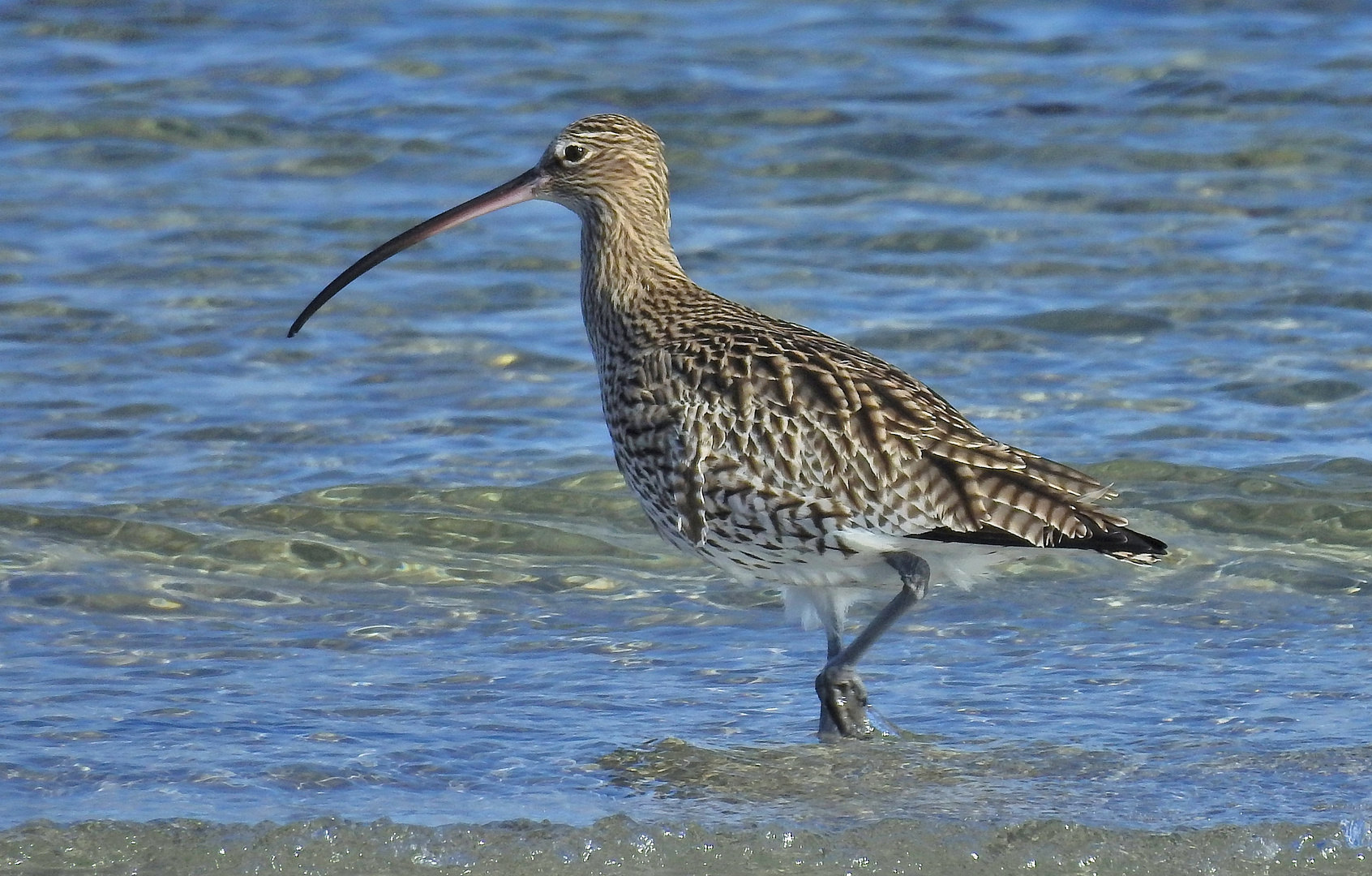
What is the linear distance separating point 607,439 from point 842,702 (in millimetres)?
2974

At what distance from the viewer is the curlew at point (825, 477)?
5.77m

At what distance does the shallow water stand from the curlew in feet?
1.55

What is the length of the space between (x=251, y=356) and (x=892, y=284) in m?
3.16

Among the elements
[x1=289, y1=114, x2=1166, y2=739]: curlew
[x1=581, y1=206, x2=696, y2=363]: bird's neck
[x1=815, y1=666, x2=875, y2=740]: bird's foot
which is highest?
[x1=581, y1=206, x2=696, y2=363]: bird's neck

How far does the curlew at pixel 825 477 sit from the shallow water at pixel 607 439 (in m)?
0.47

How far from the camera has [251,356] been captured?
9734 millimetres

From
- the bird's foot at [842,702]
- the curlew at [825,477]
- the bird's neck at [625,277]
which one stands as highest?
the bird's neck at [625,277]

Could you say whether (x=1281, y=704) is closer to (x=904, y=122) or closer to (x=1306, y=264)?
(x=1306, y=264)

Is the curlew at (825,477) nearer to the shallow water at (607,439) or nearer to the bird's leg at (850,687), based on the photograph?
the bird's leg at (850,687)

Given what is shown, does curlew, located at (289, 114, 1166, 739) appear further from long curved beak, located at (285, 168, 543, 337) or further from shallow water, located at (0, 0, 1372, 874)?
long curved beak, located at (285, 168, 543, 337)

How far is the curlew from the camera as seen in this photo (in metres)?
5.77

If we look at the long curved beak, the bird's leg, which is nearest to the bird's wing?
the bird's leg

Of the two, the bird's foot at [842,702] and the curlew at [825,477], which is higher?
the curlew at [825,477]

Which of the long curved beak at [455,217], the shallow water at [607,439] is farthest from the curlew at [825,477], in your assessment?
the long curved beak at [455,217]
